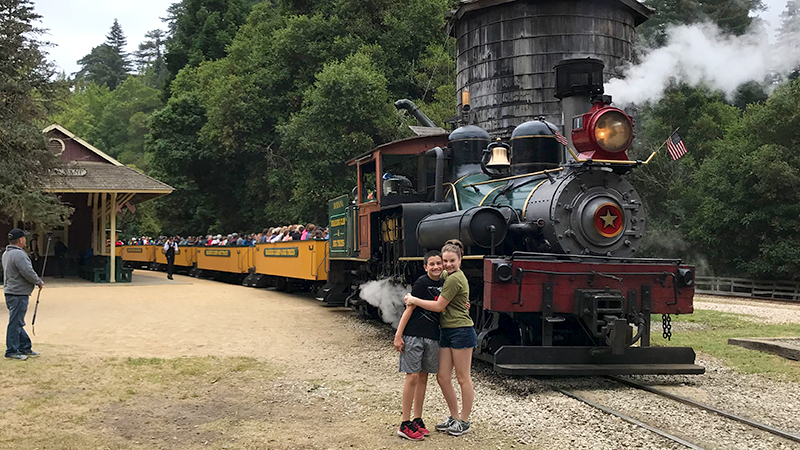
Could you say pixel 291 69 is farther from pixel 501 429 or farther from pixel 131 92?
pixel 131 92

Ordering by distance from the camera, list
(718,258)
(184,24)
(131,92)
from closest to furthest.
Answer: (718,258)
(184,24)
(131,92)

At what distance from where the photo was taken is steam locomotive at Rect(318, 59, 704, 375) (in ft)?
24.1

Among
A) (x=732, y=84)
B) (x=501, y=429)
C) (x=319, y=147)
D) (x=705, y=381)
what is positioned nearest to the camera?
(x=501, y=429)

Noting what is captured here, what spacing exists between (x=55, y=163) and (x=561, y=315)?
1308 centimetres

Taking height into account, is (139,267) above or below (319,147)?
below

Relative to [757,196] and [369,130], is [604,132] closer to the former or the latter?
[757,196]

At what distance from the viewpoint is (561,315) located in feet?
25.8

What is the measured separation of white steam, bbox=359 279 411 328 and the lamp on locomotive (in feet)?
11.8

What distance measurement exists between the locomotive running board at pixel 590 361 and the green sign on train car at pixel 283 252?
11.7 m

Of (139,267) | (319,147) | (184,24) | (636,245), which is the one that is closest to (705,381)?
(636,245)

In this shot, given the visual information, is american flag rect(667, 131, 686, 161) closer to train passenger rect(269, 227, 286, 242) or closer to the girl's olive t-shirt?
the girl's olive t-shirt

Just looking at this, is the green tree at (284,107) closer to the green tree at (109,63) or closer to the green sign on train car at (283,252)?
the green sign on train car at (283,252)

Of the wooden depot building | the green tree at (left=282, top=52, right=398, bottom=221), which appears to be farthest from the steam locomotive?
the green tree at (left=282, top=52, right=398, bottom=221)

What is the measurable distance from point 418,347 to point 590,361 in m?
2.78
